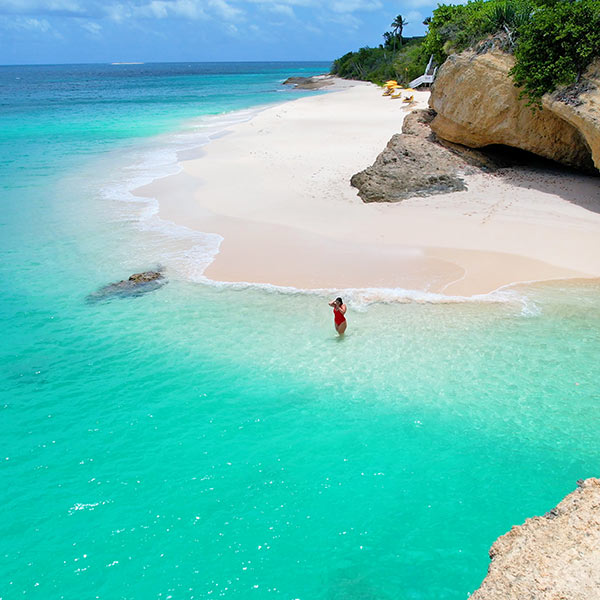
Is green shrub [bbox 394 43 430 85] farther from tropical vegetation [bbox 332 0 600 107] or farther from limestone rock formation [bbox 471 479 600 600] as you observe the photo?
limestone rock formation [bbox 471 479 600 600]

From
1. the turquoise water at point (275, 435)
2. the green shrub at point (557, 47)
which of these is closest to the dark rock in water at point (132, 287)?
the turquoise water at point (275, 435)

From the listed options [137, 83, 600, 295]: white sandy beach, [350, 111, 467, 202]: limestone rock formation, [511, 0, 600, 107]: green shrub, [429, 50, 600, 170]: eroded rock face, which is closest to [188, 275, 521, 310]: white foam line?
[137, 83, 600, 295]: white sandy beach

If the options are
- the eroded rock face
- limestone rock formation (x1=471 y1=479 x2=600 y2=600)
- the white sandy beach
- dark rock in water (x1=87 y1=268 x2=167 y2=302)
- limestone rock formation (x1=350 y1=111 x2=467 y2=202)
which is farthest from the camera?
limestone rock formation (x1=350 y1=111 x2=467 y2=202)

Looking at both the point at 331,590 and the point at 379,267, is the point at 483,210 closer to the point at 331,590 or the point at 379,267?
the point at 379,267

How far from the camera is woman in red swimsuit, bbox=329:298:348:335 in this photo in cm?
999

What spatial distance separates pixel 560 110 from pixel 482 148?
4.51 meters

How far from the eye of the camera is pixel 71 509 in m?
6.79

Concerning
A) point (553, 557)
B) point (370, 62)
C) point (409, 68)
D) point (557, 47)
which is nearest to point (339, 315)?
point (553, 557)

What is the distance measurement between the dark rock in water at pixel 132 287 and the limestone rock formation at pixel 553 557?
10.2 m

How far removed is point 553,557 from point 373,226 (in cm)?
1231

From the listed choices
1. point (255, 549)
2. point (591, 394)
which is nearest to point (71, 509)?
point (255, 549)

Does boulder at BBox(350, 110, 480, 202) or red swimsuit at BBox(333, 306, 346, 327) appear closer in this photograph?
red swimsuit at BBox(333, 306, 346, 327)

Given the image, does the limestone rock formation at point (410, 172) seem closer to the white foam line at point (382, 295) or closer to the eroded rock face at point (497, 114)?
the eroded rock face at point (497, 114)

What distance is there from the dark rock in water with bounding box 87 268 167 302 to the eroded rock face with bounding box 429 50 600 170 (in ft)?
38.5
